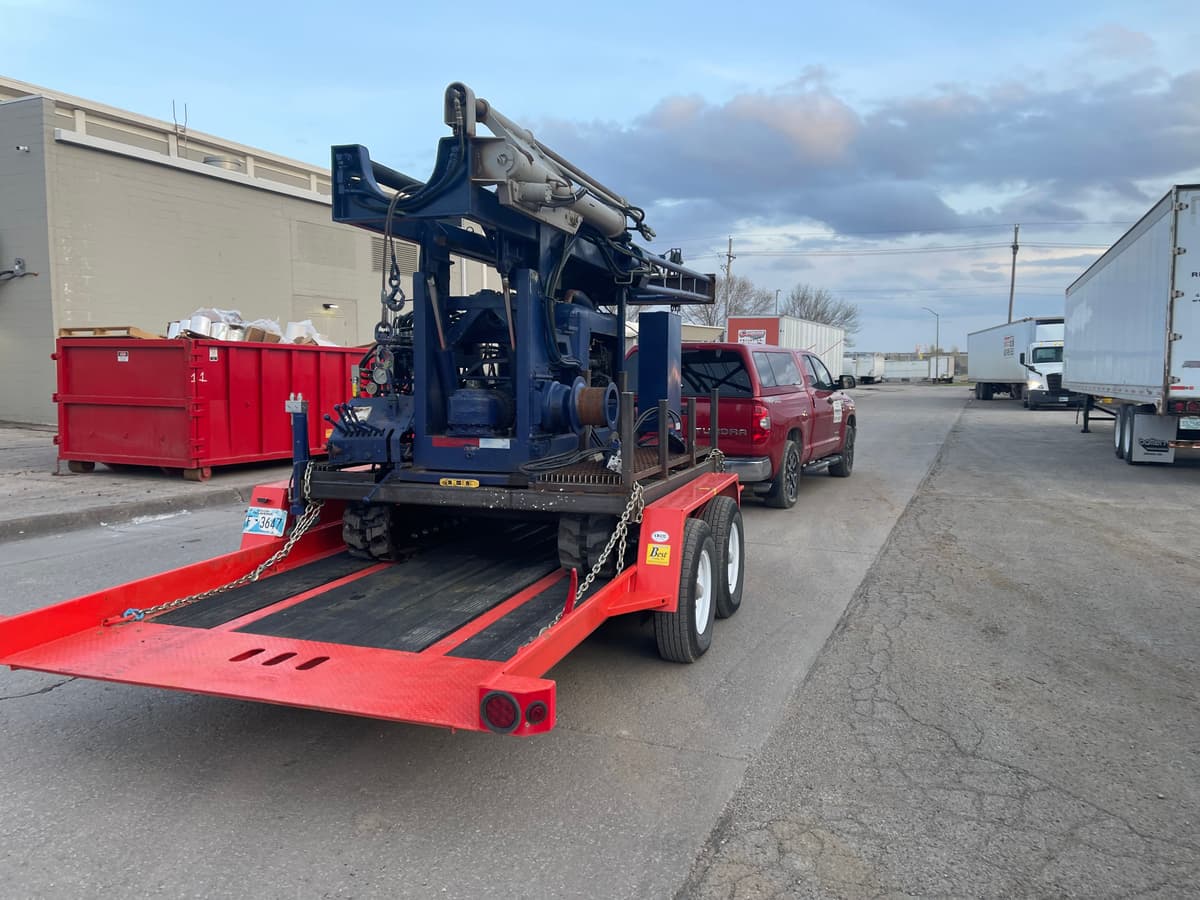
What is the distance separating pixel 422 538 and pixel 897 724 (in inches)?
125

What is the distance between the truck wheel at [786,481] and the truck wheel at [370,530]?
5.92 m

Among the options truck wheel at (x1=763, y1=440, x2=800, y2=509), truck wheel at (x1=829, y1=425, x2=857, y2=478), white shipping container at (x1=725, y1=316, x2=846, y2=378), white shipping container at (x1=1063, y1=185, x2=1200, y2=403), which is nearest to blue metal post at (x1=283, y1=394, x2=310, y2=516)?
truck wheel at (x1=763, y1=440, x2=800, y2=509)

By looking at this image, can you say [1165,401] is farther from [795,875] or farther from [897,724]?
[795,875]

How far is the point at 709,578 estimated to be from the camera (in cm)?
541

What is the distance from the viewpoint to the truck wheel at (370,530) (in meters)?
5.45

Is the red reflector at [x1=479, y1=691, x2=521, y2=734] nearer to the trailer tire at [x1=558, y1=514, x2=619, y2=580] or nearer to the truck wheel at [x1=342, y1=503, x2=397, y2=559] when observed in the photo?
the trailer tire at [x1=558, y1=514, x2=619, y2=580]

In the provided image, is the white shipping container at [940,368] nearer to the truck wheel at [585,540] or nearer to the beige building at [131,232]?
the beige building at [131,232]

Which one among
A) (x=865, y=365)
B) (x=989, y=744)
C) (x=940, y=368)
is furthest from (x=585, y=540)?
(x=940, y=368)

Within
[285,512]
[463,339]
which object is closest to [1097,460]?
[463,339]

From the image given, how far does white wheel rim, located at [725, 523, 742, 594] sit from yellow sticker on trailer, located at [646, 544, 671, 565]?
1269 mm

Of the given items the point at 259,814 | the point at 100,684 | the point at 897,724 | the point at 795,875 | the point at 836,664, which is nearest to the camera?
the point at 795,875

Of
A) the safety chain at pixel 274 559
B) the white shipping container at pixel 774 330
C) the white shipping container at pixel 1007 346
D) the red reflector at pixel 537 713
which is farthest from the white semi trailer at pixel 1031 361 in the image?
the red reflector at pixel 537 713

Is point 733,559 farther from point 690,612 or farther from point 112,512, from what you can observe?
point 112,512

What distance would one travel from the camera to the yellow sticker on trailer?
4617 millimetres
